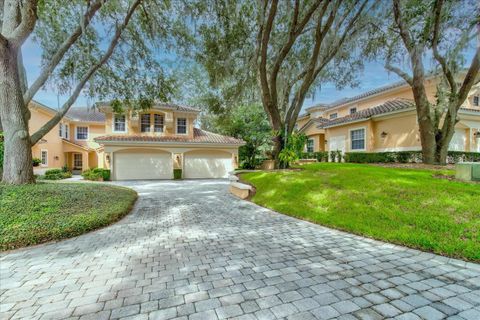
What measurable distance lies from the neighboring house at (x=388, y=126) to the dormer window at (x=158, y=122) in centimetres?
1321

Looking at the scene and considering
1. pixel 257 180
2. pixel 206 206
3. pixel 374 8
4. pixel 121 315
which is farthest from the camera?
pixel 257 180

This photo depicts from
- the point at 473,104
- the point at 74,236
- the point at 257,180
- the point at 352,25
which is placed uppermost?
the point at 352,25

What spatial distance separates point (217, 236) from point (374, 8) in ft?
32.5

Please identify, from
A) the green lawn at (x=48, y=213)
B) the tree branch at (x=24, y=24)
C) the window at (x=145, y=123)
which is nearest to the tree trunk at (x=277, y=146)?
the green lawn at (x=48, y=213)

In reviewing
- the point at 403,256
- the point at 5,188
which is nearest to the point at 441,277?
the point at 403,256

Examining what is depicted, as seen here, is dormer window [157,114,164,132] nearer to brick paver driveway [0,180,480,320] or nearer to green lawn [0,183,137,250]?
green lawn [0,183,137,250]

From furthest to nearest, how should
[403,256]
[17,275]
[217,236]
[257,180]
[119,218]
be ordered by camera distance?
1. [257,180]
2. [119,218]
3. [217,236]
4. [403,256]
5. [17,275]

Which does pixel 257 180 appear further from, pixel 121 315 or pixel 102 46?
pixel 102 46

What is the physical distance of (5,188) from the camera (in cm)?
559

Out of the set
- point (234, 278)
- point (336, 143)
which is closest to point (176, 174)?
point (336, 143)

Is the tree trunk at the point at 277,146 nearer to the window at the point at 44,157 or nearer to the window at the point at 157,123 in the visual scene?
the window at the point at 157,123

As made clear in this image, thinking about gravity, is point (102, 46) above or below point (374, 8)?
below

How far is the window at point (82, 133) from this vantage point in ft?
72.9

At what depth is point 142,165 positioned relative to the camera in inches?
625
